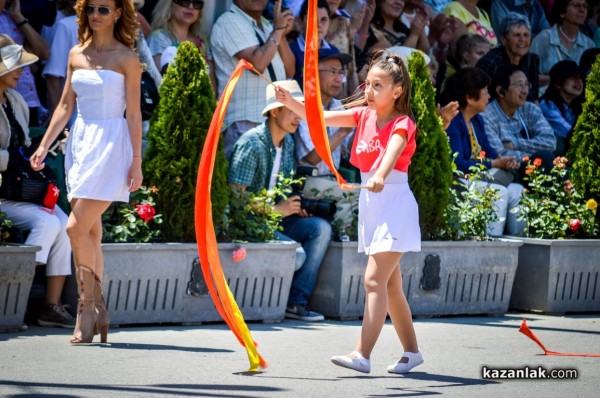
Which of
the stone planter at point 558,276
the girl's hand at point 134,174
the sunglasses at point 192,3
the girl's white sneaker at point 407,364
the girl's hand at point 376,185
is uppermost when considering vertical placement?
the sunglasses at point 192,3

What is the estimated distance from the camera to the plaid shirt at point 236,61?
10.1 metres

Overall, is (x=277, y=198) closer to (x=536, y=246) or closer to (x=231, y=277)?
(x=231, y=277)

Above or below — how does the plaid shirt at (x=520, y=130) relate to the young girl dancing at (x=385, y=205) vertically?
above

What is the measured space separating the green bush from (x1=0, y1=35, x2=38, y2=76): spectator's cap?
0.97 metres

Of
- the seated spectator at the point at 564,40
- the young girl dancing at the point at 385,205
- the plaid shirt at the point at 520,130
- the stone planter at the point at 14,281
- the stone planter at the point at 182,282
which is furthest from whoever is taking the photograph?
the seated spectator at the point at 564,40

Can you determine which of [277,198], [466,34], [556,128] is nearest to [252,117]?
[277,198]

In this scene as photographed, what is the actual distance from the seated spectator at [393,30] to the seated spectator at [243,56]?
181 centimetres

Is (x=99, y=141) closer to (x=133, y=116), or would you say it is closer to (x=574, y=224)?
(x=133, y=116)

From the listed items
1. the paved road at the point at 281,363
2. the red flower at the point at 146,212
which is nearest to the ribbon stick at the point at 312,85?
the paved road at the point at 281,363

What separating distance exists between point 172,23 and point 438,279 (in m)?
3.04

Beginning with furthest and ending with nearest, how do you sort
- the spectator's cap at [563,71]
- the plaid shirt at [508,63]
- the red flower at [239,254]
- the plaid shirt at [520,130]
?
the spectator's cap at [563,71]
the plaid shirt at [508,63]
the plaid shirt at [520,130]
the red flower at [239,254]

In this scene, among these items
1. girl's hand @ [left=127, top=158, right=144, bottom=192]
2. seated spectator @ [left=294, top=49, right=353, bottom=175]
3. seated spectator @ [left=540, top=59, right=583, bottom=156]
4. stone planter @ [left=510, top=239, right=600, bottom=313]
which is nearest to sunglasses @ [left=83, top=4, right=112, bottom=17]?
girl's hand @ [left=127, top=158, right=144, bottom=192]

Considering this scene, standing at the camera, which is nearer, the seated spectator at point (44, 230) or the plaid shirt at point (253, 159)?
the seated spectator at point (44, 230)

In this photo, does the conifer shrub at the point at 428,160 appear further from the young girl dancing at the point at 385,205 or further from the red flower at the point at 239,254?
the young girl dancing at the point at 385,205
